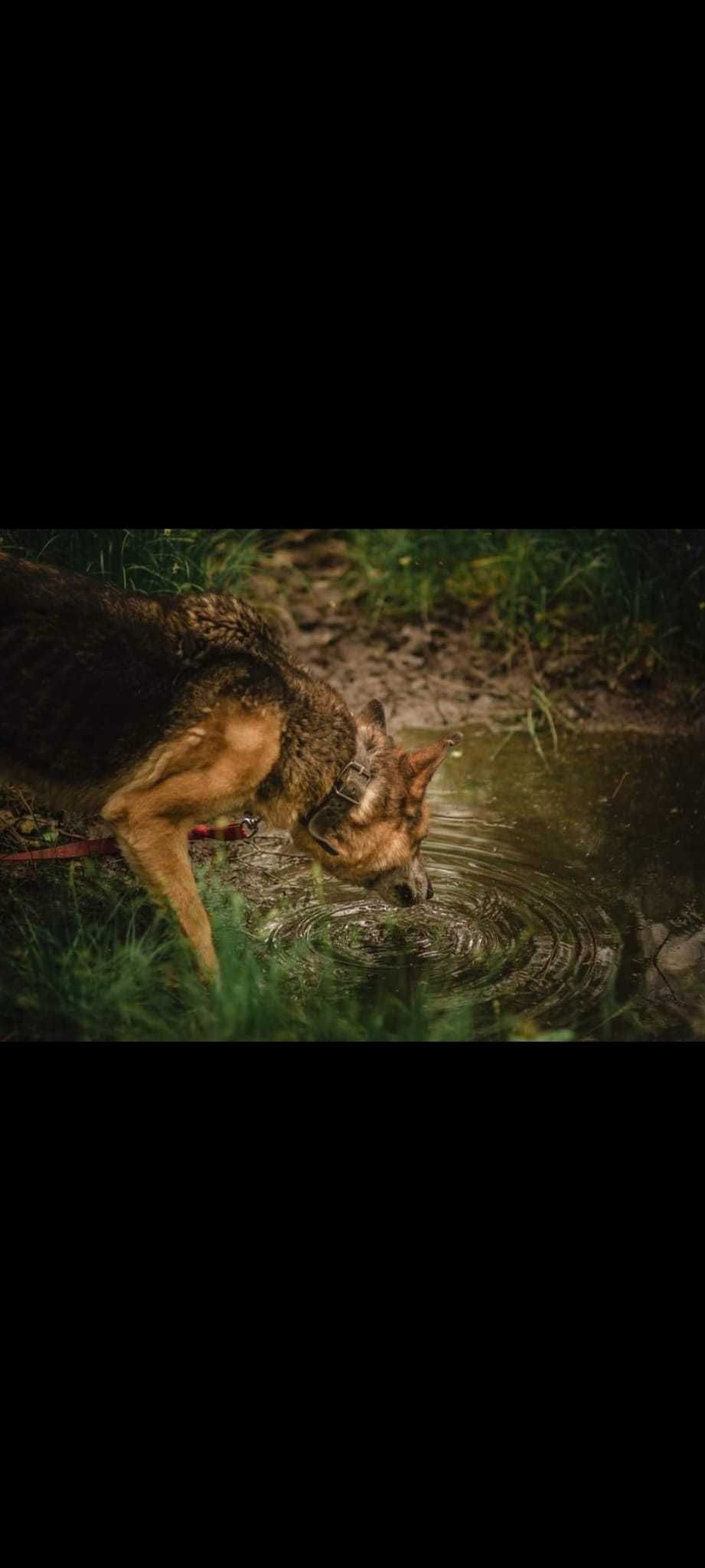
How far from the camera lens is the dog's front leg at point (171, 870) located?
435 centimetres

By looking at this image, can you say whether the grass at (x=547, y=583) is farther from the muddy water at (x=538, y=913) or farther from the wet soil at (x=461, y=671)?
the muddy water at (x=538, y=913)

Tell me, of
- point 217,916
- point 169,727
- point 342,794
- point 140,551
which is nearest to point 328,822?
point 342,794

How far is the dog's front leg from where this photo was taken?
4.35 meters

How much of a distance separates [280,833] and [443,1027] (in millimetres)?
1150

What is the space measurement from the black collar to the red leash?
0.19m

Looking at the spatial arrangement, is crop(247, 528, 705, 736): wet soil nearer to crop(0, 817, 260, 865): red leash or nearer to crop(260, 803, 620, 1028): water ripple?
crop(260, 803, 620, 1028): water ripple

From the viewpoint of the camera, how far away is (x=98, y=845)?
466 centimetres

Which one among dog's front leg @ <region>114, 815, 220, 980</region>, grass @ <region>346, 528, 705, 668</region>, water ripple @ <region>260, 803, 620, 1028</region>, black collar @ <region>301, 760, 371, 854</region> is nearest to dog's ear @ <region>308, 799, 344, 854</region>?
black collar @ <region>301, 760, 371, 854</region>

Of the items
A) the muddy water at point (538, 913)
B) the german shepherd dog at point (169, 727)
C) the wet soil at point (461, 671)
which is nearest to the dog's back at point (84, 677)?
the german shepherd dog at point (169, 727)

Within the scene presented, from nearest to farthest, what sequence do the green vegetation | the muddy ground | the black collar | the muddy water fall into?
the muddy water, the black collar, the green vegetation, the muddy ground

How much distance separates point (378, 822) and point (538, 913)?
659 mm

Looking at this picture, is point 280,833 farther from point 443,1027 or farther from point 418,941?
point 443,1027

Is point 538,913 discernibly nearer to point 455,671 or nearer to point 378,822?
point 378,822

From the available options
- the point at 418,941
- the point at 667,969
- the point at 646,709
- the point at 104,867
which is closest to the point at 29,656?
the point at 104,867
